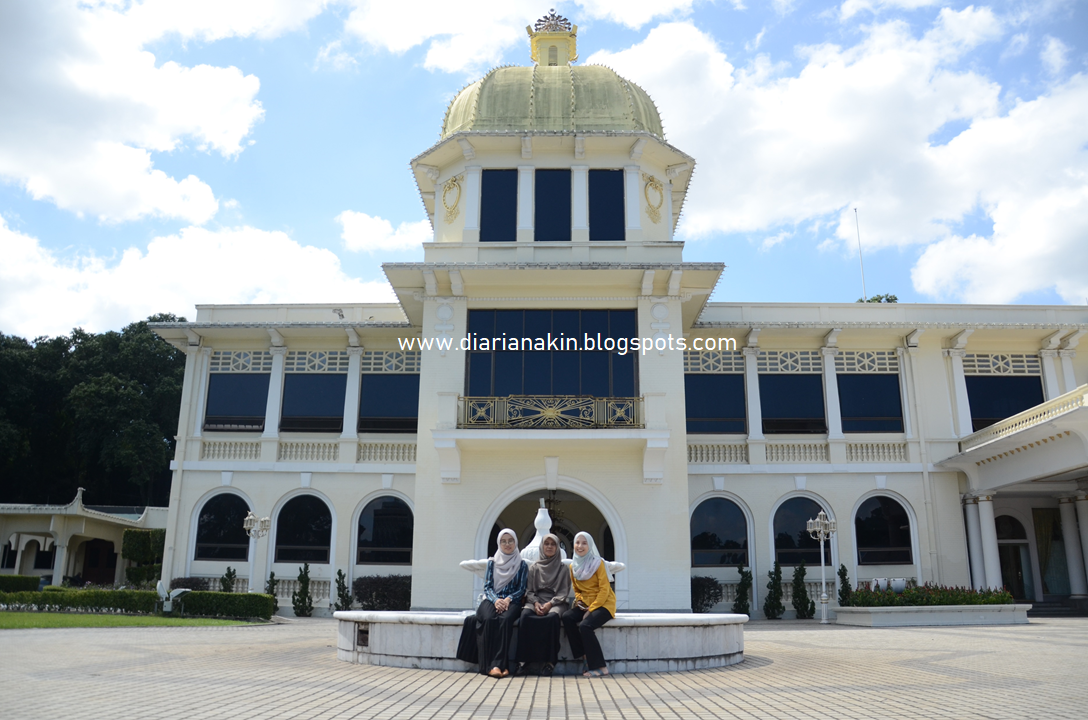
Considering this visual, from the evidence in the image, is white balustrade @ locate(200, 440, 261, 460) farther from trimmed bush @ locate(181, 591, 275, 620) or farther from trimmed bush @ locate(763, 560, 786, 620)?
trimmed bush @ locate(763, 560, 786, 620)

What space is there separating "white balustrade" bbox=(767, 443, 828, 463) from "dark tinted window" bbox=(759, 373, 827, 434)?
42 centimetres

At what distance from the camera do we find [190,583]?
22203 mm

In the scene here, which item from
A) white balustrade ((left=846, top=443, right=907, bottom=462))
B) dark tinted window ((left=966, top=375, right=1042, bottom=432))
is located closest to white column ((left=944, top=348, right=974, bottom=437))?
dark tinted window ((left=966, top=375, right=1042, bottom=432))

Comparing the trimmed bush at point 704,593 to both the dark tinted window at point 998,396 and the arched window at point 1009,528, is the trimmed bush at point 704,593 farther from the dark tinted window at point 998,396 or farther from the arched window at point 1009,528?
the arched window at point 1009,528

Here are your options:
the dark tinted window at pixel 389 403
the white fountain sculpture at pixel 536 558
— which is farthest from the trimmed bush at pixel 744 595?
the white fountain sculpture at pixel 536 558

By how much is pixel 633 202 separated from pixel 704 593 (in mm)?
10511

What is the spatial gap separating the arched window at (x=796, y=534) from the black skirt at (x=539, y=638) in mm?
14837

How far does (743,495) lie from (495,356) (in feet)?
28.7

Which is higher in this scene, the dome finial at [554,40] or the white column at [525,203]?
the dome finial at [554,40]

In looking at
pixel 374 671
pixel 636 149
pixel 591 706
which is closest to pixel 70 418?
pixel 636 149

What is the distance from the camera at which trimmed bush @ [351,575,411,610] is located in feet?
71.3

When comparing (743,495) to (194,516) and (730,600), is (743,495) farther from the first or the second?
(194,516)

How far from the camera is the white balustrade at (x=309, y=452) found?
2336cm

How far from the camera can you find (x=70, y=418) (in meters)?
41.4
